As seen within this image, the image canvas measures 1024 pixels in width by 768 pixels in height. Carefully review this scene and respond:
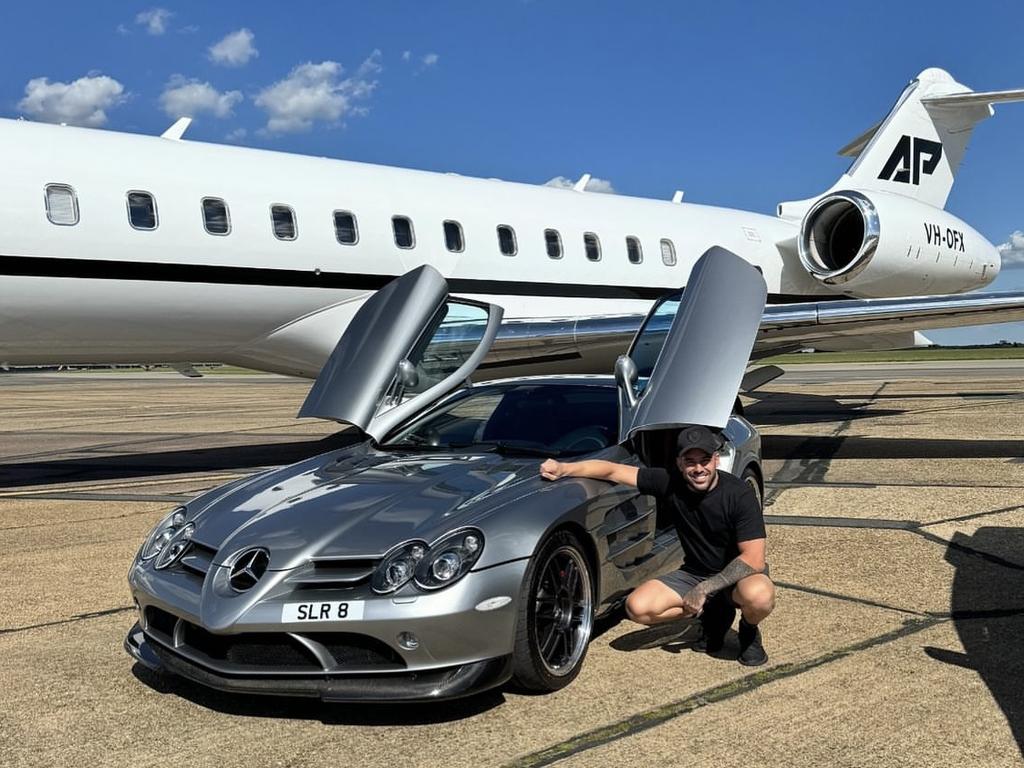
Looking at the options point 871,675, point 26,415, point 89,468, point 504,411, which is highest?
point 504,411

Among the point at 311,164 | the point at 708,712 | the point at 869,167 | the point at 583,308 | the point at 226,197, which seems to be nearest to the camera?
the point at 708,712

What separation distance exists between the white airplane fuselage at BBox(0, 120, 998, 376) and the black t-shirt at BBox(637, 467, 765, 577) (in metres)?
7.11

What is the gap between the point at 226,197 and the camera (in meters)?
11.0

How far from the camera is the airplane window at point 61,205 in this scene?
31.8 feet

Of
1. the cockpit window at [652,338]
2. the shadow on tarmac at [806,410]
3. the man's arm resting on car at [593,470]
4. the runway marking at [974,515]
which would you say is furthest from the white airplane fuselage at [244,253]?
the runway marking at [974,515]

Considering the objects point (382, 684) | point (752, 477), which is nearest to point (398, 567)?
point (382, 684)

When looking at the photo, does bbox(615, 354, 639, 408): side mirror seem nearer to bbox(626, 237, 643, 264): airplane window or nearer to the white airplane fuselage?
the white airplane fuselage

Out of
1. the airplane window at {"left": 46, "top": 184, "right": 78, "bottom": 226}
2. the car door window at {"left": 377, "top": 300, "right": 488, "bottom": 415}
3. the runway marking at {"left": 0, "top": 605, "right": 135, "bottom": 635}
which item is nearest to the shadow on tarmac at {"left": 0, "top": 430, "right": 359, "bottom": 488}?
the airplane window at {"left": 46, "top": 184, "right": 78, "bottom": 226}

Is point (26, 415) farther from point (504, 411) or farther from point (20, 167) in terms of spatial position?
point (504, 411)

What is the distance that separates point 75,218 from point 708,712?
8.14 m

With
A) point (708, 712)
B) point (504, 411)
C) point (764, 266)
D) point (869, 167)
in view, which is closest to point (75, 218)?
point (504, 411)

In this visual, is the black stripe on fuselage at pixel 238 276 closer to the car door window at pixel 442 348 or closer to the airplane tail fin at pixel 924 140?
the car door window at pixel 442 348

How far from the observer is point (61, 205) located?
32.1 ft

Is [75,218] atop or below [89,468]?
atop
